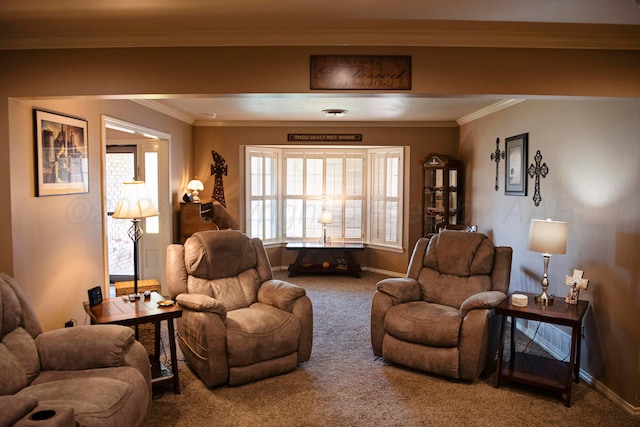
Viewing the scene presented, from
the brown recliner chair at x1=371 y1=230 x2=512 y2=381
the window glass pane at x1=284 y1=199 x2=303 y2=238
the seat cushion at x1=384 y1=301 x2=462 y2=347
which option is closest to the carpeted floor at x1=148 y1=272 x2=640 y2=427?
the brown recliner chair at x1=371 y1=230 x2=512 y2=381

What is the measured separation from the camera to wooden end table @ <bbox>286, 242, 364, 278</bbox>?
6883mm

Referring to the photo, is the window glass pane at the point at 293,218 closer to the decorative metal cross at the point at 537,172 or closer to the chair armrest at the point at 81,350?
the decorative metal cross at the point at 537,172

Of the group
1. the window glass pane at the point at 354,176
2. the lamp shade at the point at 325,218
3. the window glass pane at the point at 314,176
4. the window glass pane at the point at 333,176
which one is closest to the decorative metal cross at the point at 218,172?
the window glass pane at the point at 314,176

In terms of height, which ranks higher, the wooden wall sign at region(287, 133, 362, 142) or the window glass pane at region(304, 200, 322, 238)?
the wooden wall sign at region(287, 133, 362, 142)

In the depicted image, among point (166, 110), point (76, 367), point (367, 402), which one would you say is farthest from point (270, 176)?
point (76, 367)

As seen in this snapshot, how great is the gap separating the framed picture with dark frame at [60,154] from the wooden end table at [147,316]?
3.07ft

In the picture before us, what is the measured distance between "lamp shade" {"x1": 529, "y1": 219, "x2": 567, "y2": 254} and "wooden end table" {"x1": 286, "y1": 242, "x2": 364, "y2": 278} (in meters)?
3.75

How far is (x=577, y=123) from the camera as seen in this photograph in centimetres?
354

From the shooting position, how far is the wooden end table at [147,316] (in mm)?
2908

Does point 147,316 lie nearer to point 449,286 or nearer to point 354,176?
point 449,286

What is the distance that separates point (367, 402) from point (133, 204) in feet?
7.14

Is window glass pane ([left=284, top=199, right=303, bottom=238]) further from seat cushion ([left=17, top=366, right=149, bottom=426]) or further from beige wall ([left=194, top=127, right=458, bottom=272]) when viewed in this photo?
seat cushion ([left=17, top=366, right=149, bottom=426])

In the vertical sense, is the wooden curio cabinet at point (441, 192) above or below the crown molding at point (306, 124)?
below

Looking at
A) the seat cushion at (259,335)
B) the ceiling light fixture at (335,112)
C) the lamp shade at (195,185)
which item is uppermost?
the ceiling light fixture at (335,112)
